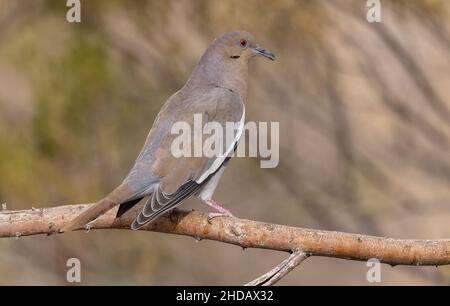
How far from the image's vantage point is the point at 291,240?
434 centimetres

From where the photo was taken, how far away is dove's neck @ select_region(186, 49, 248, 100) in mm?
5566

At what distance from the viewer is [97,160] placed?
784 centimetres

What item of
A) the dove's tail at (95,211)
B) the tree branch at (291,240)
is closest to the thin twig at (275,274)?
the tree branch at (291,240)

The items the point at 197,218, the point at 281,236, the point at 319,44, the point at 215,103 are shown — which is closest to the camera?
the point at 281,236

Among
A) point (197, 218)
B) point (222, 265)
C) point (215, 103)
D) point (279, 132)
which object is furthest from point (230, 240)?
point (222, 265)

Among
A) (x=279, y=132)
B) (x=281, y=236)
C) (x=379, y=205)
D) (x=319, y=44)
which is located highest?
(x=319, y=44)

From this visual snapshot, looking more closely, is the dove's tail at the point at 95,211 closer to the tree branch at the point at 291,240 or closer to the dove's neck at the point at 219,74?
the tree branch at the point at 291,240

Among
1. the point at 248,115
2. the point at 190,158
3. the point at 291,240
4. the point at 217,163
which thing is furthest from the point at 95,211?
the point at 248,115

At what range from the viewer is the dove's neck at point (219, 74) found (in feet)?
18.3

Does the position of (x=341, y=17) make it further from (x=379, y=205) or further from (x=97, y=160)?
(x=97, y=160)

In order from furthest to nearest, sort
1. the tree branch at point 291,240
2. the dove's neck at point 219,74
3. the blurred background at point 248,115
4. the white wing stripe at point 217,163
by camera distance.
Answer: the blurred background at point 248,115 < the dove's neck at point 219,74 < the white wing stripe at point 217,163 < the tree branch at point 291,240

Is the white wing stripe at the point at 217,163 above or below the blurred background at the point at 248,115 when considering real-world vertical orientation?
below

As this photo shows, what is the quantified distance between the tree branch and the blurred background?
9.39 ft

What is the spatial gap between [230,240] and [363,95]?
4074 millimetres
